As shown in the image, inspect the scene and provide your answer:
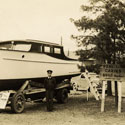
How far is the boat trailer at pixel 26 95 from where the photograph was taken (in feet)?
41.0

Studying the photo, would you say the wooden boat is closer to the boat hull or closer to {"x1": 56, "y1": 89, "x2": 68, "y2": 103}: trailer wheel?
the boat hull

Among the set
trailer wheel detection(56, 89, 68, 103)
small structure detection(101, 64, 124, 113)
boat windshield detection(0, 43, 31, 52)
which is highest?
boat windshield detection(0, 43, 31, 52)

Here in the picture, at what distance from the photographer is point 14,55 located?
43.8 feet

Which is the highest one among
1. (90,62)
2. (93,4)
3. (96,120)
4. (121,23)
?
(93,4)

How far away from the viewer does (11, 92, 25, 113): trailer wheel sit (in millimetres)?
12508

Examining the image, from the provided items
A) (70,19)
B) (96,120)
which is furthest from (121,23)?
(96,120)

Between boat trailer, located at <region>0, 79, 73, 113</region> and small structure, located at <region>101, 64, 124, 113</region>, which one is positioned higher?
small structure, located at <region>101, 64, 124, 113</region>

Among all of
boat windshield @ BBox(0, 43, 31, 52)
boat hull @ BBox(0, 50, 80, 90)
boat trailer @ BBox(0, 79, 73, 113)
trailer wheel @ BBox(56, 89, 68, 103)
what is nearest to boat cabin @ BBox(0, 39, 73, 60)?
boat windshield @ BBox(0, 43, 31, 52)

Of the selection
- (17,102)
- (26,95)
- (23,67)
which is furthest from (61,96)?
(17,102)

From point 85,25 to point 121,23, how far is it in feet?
7.70

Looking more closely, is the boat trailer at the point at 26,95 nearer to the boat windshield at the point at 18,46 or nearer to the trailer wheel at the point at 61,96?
the trailer wheel at the point at 61,96

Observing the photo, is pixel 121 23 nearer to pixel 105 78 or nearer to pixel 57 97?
pixel 105 78

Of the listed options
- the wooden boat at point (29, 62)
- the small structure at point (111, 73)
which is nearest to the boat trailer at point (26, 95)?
the wooden boat at point (29, 62)

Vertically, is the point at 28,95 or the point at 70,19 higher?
the point at 70,19
